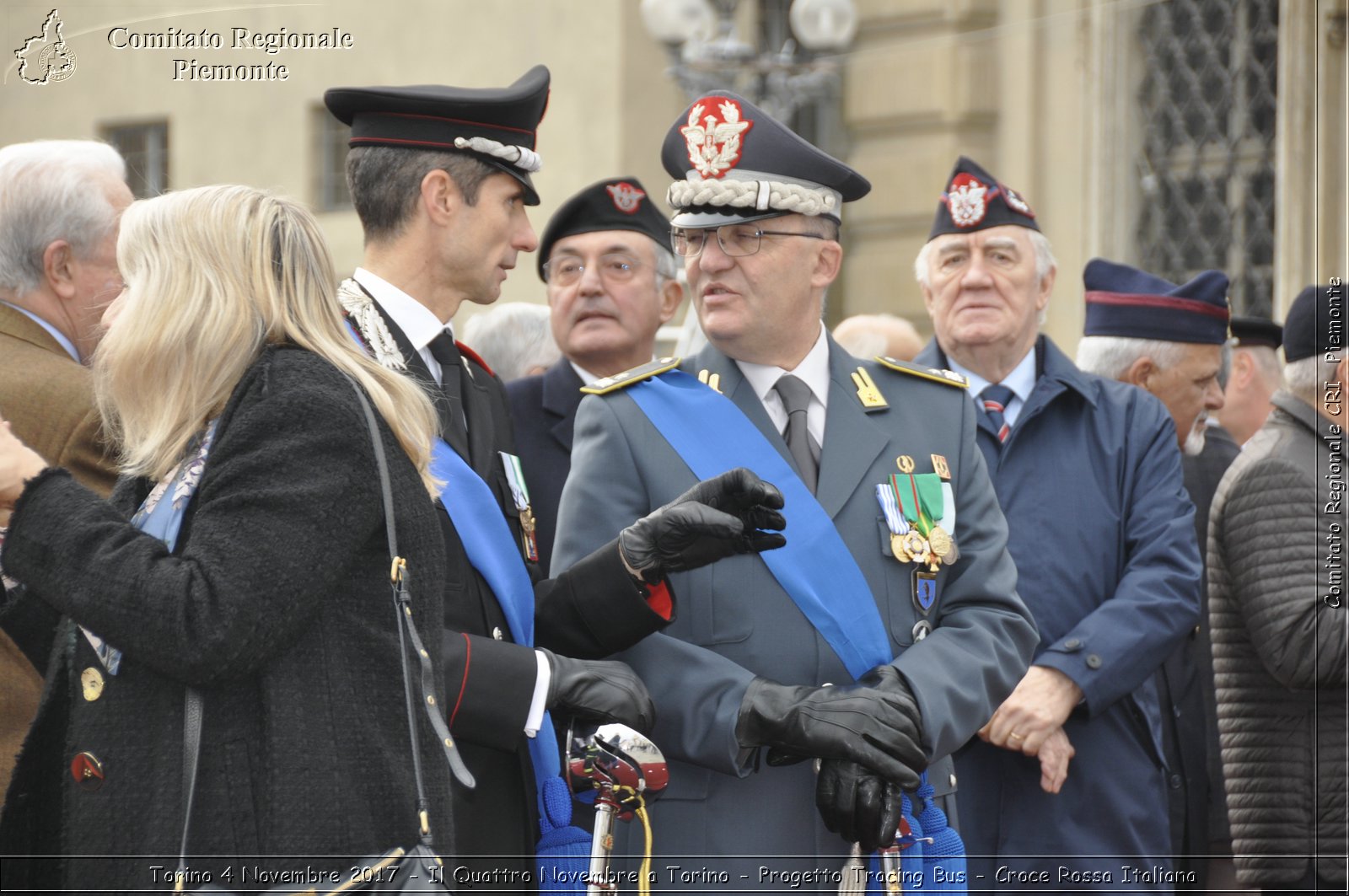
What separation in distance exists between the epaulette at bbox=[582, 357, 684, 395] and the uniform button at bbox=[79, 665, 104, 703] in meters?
1.33

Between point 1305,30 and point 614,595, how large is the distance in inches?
296

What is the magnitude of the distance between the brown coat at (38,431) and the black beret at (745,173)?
1.28 metres

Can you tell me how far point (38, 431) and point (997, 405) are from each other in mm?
2616

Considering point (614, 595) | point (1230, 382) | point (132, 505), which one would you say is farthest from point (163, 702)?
point (1230, 382)

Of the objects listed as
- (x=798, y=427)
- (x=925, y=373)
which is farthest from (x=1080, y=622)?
(x=798, y=427)

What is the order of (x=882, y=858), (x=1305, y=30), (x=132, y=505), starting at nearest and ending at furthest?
1. (x=132, y=505)
2. (x=882, y=858)
3. (x=1305, y=30)

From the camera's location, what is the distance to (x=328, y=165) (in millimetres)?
12305

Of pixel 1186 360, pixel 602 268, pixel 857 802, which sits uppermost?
pixel 602 268

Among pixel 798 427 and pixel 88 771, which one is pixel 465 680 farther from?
pixel 798 427

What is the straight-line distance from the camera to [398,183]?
353 centimetres

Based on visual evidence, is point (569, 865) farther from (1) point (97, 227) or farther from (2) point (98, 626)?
(1) point (97, 227)

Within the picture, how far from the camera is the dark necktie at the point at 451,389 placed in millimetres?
3439

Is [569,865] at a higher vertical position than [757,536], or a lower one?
lower

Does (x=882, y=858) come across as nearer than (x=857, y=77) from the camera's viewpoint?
Yes
